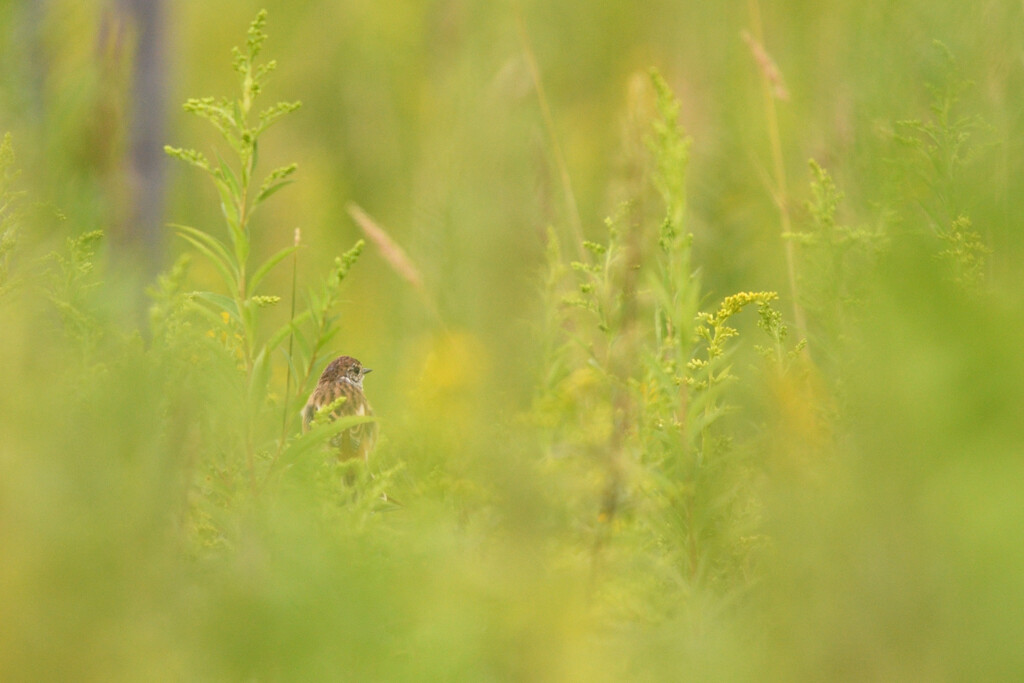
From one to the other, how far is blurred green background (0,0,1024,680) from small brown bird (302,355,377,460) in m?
0.06

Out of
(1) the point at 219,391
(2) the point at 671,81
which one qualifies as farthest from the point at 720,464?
(2) the point at 671,81

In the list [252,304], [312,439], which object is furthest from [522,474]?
[252,304]

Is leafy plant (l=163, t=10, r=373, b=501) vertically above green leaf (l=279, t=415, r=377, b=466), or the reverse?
leafy plant (l=163, t=10, r=373, b=501)

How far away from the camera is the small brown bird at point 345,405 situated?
163cm

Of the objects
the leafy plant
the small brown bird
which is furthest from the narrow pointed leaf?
the small brown bird

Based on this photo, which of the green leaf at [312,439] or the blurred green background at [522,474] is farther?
the green leaf at [312,439]

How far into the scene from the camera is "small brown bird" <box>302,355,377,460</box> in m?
1.63

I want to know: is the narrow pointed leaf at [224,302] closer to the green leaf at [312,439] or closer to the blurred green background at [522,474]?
the blurred green background at [522,474]

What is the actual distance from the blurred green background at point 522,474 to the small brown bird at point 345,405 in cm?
6

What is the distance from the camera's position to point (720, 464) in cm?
140

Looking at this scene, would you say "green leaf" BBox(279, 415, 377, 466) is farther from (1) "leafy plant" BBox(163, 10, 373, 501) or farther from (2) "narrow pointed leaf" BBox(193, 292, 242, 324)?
(2) "narrow pointed leaf" BBox(193, 292, 242, 324)

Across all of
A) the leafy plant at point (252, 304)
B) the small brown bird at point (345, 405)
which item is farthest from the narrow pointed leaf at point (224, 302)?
the small brown bird at point (345, 405)

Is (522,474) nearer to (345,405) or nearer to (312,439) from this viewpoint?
(312,439)

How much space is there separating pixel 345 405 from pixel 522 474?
18.9 inches
